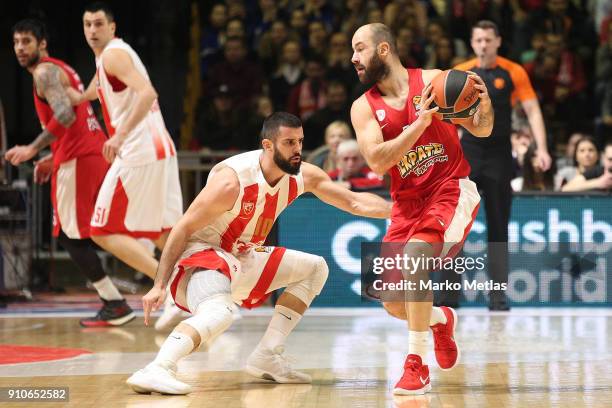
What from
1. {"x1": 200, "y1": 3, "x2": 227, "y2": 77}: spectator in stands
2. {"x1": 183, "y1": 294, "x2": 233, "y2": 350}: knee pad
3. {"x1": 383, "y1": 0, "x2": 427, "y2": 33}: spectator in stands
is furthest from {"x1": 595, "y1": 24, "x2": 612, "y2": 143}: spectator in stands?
{"x1": 183, "y1": 294, "x2": 233, "y2": 350}: knee pad

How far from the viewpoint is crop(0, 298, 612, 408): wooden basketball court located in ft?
17.6

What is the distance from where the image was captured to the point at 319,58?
41.8 ft

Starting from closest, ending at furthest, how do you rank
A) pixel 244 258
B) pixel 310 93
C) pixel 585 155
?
pixel 244 258
pixel 585 155
pixel 310 93

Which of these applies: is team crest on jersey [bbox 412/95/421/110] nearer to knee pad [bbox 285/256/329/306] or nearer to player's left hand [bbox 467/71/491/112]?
player's left hand [bbox 467/71/491/112]

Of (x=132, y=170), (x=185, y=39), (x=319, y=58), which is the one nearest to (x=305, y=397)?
(x=132, y=170)

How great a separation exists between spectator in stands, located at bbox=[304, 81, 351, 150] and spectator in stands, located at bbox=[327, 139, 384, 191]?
2331 millimetres

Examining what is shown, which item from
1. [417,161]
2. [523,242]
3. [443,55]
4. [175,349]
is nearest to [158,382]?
[175,349]

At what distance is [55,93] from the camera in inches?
328

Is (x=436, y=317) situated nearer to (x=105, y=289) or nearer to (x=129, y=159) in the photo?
(x=129, y=159)

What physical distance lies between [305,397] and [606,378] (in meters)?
1.61

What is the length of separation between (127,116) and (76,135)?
0.50 m

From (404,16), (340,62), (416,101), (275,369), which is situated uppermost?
(404,16)

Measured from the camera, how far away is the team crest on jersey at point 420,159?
5.88m

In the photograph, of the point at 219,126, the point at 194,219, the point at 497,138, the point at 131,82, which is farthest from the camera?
the point at 219,126
